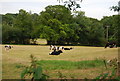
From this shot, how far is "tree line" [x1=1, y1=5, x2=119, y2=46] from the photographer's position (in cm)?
5162

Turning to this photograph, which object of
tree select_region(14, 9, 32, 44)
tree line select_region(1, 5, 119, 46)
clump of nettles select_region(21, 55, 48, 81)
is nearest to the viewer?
clump of nettles select_region(21, 55, 48, 81)

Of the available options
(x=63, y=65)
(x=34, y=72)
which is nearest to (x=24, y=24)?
(x=63, y=65)

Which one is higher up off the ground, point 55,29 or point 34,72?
point 55,29

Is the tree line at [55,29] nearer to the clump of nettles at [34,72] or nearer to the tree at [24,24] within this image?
the tree at [24,24]

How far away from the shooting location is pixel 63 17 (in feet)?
179

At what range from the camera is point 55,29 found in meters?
53.1

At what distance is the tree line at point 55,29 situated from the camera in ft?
Result: 169

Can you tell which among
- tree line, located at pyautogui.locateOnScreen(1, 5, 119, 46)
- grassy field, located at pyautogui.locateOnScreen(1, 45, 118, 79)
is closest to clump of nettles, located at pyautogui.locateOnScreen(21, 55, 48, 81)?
grassy field, located at pyautogui.locateOnScreen(1, 45, 118, 79)

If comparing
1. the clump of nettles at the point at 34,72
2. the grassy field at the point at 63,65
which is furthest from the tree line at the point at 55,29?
the clump of nettles at the point at 34,72

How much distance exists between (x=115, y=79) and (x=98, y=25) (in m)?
51.4

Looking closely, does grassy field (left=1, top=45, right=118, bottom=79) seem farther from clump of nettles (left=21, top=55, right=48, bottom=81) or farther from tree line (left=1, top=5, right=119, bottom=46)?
tree line (left=1, top=5, right=119, bottom=46)

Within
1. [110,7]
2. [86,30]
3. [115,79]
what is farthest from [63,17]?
[115,79]

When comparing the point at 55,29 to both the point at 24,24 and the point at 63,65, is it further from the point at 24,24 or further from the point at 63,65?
the point at 63,65

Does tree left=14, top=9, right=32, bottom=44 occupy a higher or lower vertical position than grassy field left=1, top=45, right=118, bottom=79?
higher
